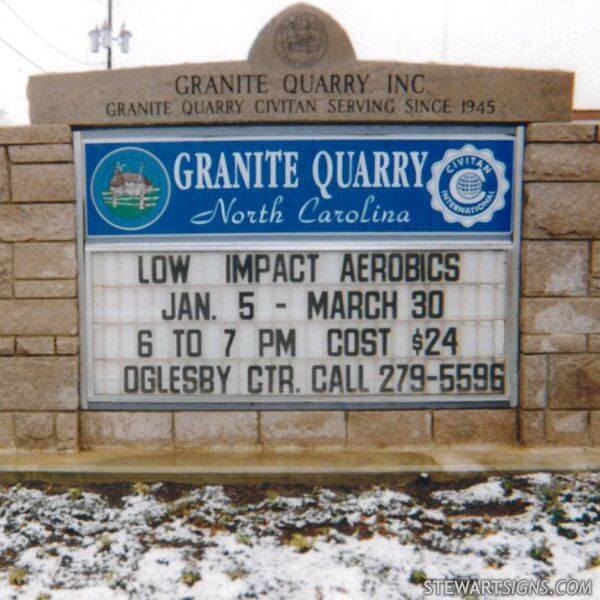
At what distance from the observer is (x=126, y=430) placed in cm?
537

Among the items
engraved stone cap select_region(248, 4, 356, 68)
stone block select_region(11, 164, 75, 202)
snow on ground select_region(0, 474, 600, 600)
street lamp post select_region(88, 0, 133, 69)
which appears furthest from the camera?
street lamp post select_region(88, 0, 133, 69)

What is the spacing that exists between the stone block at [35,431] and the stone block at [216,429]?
3.54ft

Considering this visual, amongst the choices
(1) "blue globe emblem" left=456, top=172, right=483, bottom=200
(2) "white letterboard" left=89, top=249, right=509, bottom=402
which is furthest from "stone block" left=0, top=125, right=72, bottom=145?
(1) "blue globe emblem" left=456, top=172, right=483, bottom=200

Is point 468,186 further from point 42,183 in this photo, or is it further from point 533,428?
point 42,183

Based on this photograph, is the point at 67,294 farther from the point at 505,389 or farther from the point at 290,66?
the point at 505,389

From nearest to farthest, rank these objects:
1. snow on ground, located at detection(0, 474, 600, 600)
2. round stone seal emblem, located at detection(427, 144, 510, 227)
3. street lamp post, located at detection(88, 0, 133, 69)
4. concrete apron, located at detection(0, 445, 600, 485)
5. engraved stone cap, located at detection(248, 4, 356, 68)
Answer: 1. snow on ground, located at detection(0, 474, 600, 600)
2. concrete apron, located at detection(0, 445, 600, 485)
3. engraved stone cap, located at detection(248, 4, 356, 68)
4. round stone seal emblem, located at detection(427, 144, 510, 227)
5. street lamp post, located at detection(88, 0, 133, 69)

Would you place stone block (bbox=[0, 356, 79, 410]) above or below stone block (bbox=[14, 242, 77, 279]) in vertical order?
below

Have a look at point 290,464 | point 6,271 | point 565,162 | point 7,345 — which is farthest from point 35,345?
point 565,162

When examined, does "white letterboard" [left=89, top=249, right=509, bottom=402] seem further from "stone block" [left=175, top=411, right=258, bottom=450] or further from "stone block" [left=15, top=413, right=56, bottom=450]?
"stone block" [left=15, top=413, right=56, bottom=450]

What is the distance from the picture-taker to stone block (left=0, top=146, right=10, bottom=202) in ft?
17.0

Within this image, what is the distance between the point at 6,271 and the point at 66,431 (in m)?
1.45

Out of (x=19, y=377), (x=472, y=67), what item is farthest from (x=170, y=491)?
(x=472, y=67)

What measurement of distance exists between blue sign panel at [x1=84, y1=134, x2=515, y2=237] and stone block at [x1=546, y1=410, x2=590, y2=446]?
1626 mm

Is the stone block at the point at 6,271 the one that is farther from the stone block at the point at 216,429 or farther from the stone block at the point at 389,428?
the stone block at the point at 389,428
